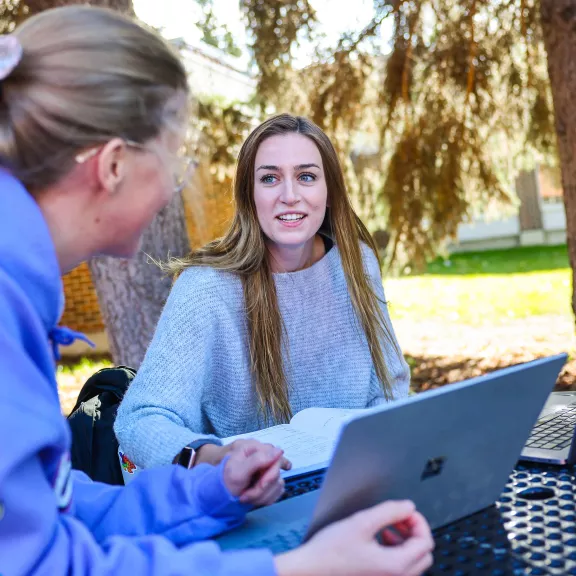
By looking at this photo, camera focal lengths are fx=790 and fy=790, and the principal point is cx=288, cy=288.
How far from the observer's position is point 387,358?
2.48 m

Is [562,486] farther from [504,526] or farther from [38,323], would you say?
[38,323]

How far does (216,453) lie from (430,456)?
0.56 m

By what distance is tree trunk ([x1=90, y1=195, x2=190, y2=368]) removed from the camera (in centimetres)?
408

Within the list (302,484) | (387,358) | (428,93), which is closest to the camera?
(302,484)

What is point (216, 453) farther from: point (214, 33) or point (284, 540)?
point (214, 33)

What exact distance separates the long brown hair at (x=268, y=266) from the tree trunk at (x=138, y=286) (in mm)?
A: 1642

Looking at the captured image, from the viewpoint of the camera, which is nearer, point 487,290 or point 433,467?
point 433,467

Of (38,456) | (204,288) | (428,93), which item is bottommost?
(38,456)

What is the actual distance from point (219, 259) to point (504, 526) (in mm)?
1358

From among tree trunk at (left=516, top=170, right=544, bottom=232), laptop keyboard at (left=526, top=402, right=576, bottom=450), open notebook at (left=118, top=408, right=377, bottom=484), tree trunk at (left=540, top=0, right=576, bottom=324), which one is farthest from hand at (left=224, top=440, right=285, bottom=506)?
tree trunk at (left=516, top=170, right=544, bottom=232)

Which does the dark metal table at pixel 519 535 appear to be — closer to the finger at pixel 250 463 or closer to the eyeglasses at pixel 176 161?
the finger at pixel 250 463

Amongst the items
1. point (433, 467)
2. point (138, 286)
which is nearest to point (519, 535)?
point (433, 467)

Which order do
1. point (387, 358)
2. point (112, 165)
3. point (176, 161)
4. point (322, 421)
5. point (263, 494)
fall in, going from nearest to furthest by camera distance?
point (112, 165) → point (176, 161) → point (263, 494) → point (322, 421) → point (387, 358)

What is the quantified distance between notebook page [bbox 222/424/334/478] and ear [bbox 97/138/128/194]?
72cm
